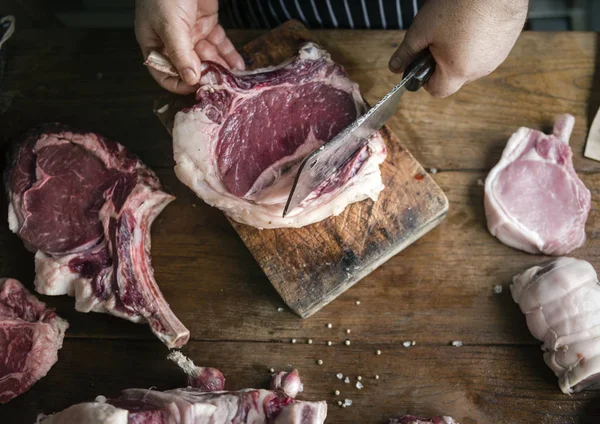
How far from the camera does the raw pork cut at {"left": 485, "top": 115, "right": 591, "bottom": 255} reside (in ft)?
9.08

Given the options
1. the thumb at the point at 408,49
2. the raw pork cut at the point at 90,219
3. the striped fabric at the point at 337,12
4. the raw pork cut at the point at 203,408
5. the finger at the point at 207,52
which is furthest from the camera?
the striped fabric at the point at 337,12

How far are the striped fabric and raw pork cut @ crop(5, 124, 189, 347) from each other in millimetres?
1046

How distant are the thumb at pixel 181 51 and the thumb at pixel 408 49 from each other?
843 millimetres

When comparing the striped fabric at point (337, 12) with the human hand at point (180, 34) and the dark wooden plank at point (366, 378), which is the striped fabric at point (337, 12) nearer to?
the human hand at point (180, 34)

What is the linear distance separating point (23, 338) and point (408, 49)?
209cm

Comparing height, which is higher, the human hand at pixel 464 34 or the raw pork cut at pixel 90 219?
the human hand at pixel 464 34

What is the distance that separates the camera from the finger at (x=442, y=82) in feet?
8.18

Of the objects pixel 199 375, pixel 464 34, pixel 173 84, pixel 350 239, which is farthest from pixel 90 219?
pixel 464 34

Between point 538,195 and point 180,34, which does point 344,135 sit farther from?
point 538,195

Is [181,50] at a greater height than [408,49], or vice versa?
[181,50]

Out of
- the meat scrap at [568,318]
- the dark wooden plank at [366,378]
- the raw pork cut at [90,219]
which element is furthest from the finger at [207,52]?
the meat scrap at [568,318]

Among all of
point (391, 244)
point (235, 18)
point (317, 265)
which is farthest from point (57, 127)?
point (391, 244)

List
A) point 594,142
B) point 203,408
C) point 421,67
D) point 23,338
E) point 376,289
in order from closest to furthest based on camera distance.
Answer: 1. point 203,408
2. point 421,67
3. point 23,338
4. point 376,289
5. point 594,142

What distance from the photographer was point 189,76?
8.44 ft
